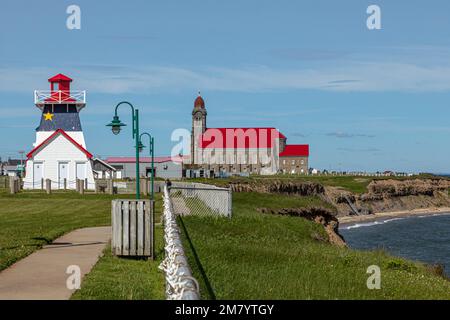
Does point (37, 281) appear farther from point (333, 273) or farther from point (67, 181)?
point (67, 181)

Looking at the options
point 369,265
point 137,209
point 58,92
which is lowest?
point 369,265

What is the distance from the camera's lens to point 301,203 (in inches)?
1784

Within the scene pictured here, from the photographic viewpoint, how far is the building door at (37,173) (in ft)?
179

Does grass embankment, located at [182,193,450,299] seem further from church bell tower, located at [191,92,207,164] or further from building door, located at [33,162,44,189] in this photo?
church bell tower, located at [191,92,207,164]

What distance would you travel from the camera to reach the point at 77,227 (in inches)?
864

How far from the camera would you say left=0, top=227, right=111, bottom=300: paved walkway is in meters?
10.3

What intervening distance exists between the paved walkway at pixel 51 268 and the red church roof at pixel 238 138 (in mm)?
119741

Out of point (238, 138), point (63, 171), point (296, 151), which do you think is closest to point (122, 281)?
point (63, 171)

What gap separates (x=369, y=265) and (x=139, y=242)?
570 centimetres

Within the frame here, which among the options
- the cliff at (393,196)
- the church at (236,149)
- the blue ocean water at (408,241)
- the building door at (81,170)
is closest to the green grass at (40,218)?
the building door at (81,170)

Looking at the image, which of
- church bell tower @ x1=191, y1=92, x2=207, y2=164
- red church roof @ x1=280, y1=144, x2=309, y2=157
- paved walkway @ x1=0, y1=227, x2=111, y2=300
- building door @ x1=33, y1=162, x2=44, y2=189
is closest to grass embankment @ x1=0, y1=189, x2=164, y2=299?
paved walkway @ x1=0, y1=227, x2=111, y2=300

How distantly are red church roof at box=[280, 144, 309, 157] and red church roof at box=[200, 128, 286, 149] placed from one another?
24.7 ft

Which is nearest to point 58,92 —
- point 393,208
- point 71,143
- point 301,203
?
point 71,143

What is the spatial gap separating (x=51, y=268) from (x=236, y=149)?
12529 cm
